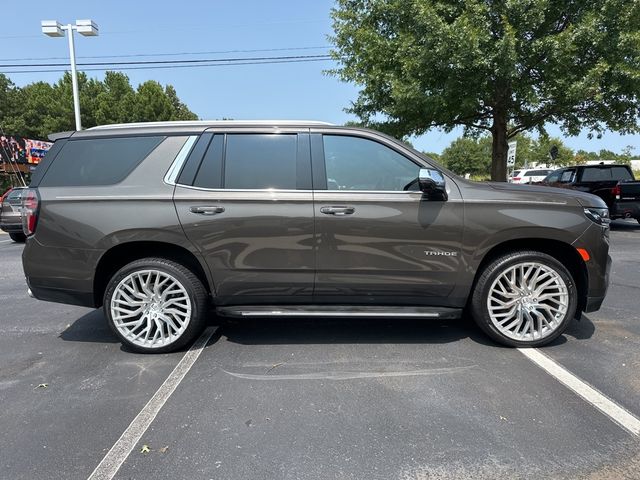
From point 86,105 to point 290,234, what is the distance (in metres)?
41.4

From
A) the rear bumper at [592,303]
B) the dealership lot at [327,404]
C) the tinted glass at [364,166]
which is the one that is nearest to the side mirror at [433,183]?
the tinted glass at [364,166]

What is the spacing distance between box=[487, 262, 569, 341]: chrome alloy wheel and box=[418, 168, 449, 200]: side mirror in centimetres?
87

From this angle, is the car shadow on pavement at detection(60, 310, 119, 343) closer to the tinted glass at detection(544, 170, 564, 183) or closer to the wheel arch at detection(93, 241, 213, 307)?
the wheel arch at detection(93, 241, 213, 307)

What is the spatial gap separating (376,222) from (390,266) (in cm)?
39

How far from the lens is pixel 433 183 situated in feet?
11.8

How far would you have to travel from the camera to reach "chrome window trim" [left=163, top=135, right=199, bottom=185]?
12.6 feet

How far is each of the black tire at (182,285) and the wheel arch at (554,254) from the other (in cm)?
234

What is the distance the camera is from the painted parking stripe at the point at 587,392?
281 centimetres

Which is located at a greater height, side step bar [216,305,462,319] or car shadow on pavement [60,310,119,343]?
side step bar [216,305,462,319]

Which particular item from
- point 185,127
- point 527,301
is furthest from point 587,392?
point 185,127

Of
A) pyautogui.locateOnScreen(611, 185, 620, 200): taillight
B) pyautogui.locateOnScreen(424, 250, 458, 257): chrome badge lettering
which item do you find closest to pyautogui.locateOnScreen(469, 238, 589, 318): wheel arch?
pyautogui.locateOnScreen(424, 250, 458, 257): chrome badge lettering

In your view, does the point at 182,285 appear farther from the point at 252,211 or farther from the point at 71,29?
the point at 71,29

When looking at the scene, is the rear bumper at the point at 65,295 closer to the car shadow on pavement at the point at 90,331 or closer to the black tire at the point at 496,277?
the car shadow on pavement at the point at 90,331

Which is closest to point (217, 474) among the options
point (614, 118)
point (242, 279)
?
point (242, 279)
